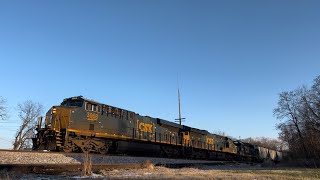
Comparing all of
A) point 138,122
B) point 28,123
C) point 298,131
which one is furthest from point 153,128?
point 28,123

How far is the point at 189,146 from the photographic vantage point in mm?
30281

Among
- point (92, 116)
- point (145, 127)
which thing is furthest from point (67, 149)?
point (145, 127)

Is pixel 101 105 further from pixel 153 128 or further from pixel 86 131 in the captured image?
pixel 153 128

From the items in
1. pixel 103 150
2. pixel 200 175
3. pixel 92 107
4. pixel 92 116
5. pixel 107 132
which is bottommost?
pixel 200 175

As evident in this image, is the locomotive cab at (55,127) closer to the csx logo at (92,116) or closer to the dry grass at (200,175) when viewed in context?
the csx logo at (92,116)

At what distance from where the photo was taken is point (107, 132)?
65.9 feet

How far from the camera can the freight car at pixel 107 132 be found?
56.6ft

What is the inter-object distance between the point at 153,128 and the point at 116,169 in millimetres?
13458

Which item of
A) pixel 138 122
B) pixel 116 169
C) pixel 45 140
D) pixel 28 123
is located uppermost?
pixel 28 123

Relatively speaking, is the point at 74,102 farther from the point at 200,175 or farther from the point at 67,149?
the point at 200,175

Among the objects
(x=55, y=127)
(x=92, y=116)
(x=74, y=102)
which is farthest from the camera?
(x=92, y=116)

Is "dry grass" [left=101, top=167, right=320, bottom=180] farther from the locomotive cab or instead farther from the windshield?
the windshield

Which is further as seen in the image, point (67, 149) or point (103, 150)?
point (103, 150)

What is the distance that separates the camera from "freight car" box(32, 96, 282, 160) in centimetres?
1725
